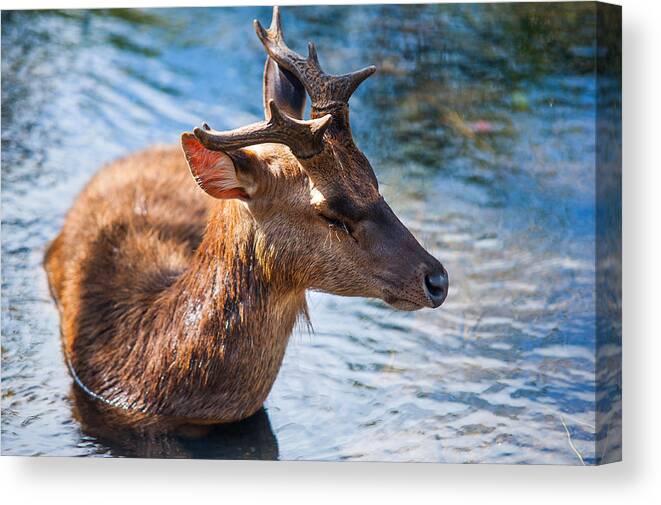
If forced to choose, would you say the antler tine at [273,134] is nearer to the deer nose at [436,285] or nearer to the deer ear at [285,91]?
the deer ear at [285,91]

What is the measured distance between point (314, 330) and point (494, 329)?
0.74 meters

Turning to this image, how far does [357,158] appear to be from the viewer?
180 inches

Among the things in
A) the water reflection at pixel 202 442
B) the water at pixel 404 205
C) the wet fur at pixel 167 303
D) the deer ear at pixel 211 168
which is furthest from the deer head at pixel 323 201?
the water reflection at pixel 202 442

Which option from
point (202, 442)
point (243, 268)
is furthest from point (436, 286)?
point (202, 442)

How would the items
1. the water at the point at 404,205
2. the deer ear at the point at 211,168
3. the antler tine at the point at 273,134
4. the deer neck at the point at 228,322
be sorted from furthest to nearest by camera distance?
the water at the point at 404,205, the deer neck at the point at 228,322, the deer ear at the point at 211,168, the antler tine at the point at 273,134

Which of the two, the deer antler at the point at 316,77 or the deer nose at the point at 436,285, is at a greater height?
the deer antler at the point at 316,77

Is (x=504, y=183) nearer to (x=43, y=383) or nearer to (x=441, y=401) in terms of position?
(x=441, y=401)

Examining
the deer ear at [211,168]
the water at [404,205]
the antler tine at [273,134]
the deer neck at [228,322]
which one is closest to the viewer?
the antler tine at [273,134]

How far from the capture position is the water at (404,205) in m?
4.98

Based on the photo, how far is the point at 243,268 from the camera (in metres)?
4.73

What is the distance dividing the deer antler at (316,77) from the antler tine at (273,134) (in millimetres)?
155

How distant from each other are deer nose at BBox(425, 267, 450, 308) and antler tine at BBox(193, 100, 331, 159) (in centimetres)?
61

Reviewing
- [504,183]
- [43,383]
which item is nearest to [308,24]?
[504,183]

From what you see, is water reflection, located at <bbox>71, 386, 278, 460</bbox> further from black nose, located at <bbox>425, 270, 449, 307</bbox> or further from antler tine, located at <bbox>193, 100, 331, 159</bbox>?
antler tine, located at <bbox>193, 100, 331, 159</bbox>
